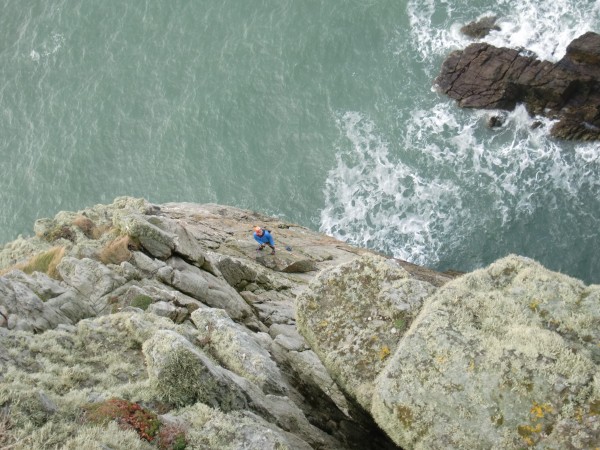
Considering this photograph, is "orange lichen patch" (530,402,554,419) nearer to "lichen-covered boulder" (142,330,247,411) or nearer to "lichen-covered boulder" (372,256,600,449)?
"lichen-covered boulder" (372,256,600,449)

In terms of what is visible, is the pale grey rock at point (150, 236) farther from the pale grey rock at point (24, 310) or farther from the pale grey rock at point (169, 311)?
the pale grey rock at point (24, 310)

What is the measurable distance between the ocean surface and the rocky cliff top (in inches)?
1136

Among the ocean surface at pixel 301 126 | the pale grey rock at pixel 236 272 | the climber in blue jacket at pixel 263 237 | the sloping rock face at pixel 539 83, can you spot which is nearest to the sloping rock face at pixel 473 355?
the pale grey rock at pixel 236 272

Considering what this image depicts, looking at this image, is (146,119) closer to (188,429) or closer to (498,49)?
(498,49)

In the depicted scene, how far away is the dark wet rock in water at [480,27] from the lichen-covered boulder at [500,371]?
4319cm

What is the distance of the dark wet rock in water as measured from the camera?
2226 inches

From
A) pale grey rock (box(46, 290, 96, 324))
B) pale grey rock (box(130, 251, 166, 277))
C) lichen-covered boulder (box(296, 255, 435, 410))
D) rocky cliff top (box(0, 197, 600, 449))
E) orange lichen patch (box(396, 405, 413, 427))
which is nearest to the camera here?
rocky cliff top (box(0, 197, 600, 449))

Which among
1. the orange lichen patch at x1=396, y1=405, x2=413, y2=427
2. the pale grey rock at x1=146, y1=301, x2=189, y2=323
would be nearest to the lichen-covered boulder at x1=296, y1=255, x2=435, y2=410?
the orange lichen patch at x1=396, y1=405, x2=413, y2=427

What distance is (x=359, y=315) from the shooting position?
20406mm

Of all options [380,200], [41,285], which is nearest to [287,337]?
[41,285]

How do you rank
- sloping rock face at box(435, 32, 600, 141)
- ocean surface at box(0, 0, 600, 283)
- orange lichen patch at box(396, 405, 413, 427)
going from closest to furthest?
1. orange lichen patch at box(396, 405, 413, 427)
2. sloping rock face at box(435, 32, 600, 141)
3. ocean surface at box(0, 0, 600, 283)

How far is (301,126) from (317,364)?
40.3 metres

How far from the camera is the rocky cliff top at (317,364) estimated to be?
51.8ft

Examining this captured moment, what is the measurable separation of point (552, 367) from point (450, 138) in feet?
136
